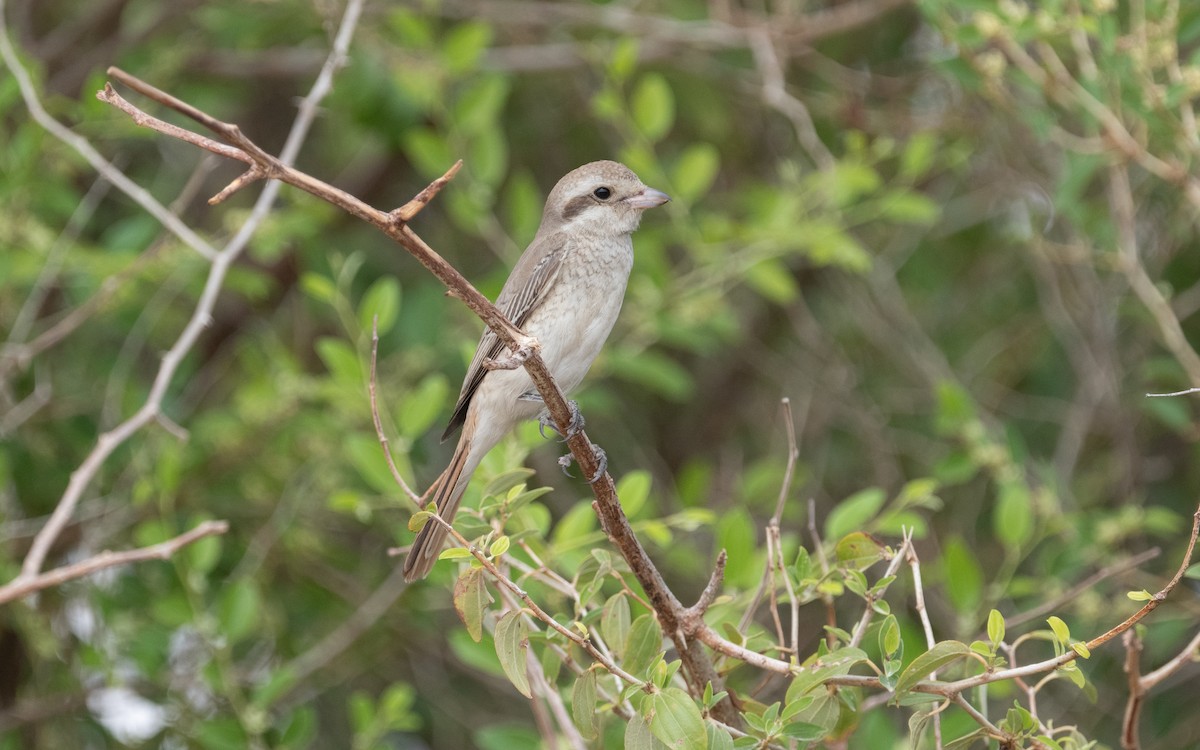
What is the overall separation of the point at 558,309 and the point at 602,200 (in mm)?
483

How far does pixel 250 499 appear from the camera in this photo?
562cm

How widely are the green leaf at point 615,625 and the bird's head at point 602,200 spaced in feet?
5.63

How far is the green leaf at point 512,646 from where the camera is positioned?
266 cm

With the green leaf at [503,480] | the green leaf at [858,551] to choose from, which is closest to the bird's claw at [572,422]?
the green leaf at [503,480]

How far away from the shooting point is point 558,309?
14.1 ft

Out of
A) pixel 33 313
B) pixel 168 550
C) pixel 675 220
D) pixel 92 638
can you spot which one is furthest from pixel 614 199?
pixel 92 638

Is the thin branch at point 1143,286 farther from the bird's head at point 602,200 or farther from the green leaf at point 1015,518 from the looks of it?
the bird's head at point 602,200

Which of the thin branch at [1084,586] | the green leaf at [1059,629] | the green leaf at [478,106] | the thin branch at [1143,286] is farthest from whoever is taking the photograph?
the green leaf at [478,106]

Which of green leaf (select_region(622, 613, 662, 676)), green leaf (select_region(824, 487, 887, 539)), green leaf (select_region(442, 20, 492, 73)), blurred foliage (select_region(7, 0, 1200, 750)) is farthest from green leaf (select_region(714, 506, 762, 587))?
green leaf (select_region(442, 20, 492, 73))

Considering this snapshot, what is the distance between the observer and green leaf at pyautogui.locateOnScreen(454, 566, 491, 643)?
109 inches

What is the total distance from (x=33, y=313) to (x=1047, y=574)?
151 inches

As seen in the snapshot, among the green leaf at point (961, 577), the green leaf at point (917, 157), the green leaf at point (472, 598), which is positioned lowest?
the green leaf at point (961, 577)

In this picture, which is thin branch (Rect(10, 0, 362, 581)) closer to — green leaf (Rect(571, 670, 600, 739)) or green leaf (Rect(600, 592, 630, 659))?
green leaf (Rect(600, 592, 630, 659))

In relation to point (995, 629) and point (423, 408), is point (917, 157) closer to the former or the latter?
point (423, 408)
